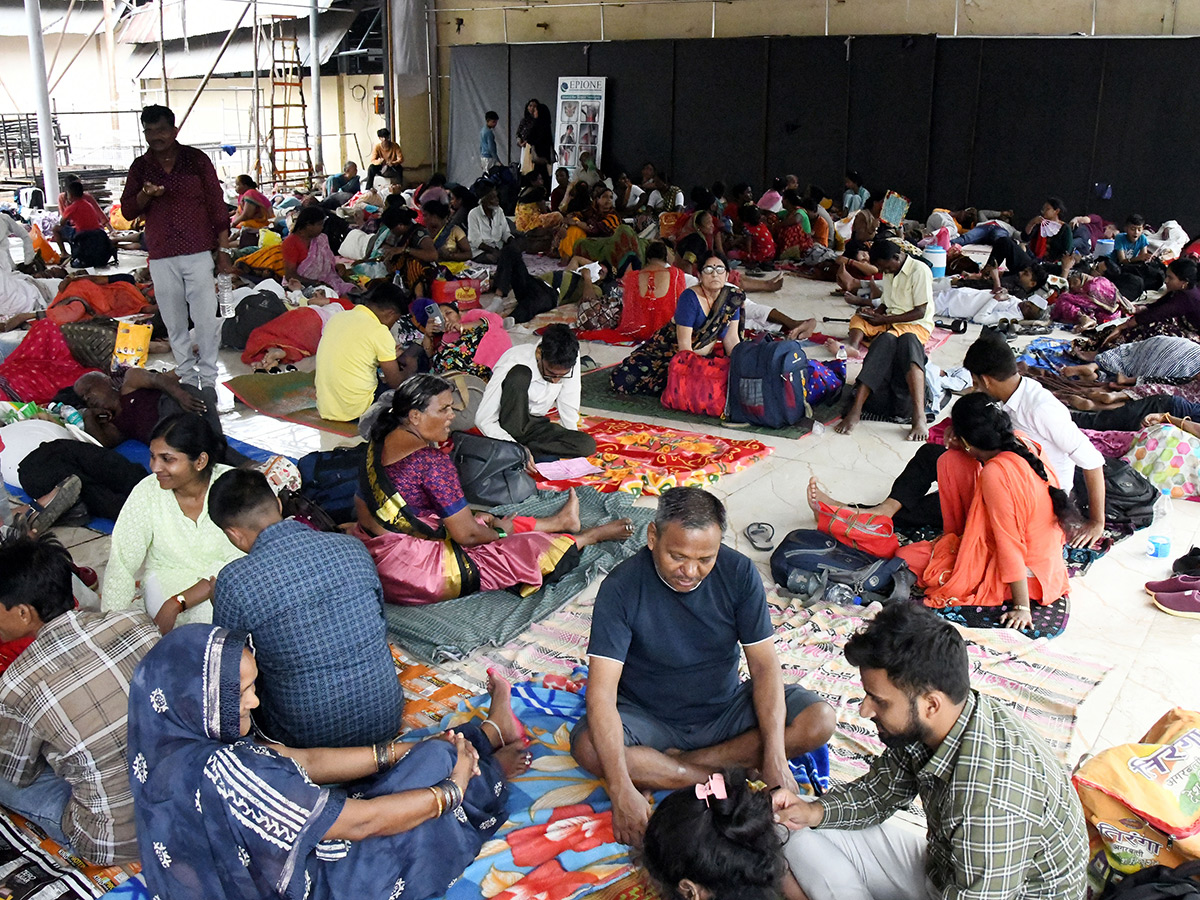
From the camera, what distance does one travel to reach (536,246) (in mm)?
12086

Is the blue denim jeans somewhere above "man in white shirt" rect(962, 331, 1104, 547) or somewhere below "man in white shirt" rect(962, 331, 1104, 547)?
below

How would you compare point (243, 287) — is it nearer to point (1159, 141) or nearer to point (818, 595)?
point (818, 595)

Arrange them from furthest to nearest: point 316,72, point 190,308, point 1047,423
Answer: point 316,72 < point 190,308 < point 1047,423

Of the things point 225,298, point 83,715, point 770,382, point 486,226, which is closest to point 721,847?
point 83,715

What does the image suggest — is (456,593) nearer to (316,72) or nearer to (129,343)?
(129,343)

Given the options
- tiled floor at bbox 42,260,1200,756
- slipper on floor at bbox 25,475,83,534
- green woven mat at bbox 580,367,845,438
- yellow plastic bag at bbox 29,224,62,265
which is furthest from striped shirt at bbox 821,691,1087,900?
yellow plastic bag at bbox 29,224,62,265

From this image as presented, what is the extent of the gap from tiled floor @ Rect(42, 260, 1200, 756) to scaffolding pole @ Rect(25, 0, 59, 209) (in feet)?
24.2

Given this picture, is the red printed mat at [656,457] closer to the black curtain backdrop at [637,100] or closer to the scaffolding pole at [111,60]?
the black curtain backdrop at [637,100]

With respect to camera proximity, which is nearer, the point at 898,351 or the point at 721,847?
the point at 721,847

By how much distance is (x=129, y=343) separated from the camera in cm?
647

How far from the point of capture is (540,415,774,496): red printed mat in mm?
5324

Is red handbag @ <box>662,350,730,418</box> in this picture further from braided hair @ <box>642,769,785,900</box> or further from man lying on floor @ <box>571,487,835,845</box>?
braided hair @ <box>642,769,785,900</box>

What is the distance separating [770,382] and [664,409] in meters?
0.77

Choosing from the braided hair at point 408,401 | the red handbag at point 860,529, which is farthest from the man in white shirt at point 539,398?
the red handbag at point 860,529
